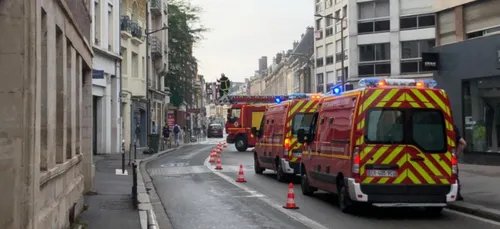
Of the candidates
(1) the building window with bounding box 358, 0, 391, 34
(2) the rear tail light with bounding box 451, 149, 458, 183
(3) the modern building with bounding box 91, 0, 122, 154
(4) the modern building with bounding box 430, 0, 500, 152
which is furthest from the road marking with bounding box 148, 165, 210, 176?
(1) the building window with bounding box 358, 0, 391, 34

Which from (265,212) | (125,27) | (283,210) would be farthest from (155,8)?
(265,212)

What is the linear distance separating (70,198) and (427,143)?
612 centimetres

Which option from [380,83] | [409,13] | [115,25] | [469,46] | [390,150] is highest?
[409,13]

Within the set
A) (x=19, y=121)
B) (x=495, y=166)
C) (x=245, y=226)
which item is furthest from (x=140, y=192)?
(x=495, y=166)

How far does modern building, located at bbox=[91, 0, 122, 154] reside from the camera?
30.3 meters

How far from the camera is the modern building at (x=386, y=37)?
49844 mm

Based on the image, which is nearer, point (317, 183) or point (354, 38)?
point (317, 183)

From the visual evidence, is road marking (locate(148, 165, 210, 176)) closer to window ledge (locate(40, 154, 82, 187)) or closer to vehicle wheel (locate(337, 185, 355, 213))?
vehicle wheel (locate(337, 185, 355, 213))

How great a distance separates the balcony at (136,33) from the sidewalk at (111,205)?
1963cm

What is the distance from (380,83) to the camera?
458 inches

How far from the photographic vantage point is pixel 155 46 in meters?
47.8

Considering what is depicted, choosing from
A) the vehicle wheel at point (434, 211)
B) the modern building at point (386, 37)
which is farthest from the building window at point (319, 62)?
the vehicle wheel at point (434, 211)

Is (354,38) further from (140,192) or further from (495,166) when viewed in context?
(140,192)

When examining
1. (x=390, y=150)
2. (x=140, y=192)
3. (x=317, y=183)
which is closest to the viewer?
(x=390, y=150)
